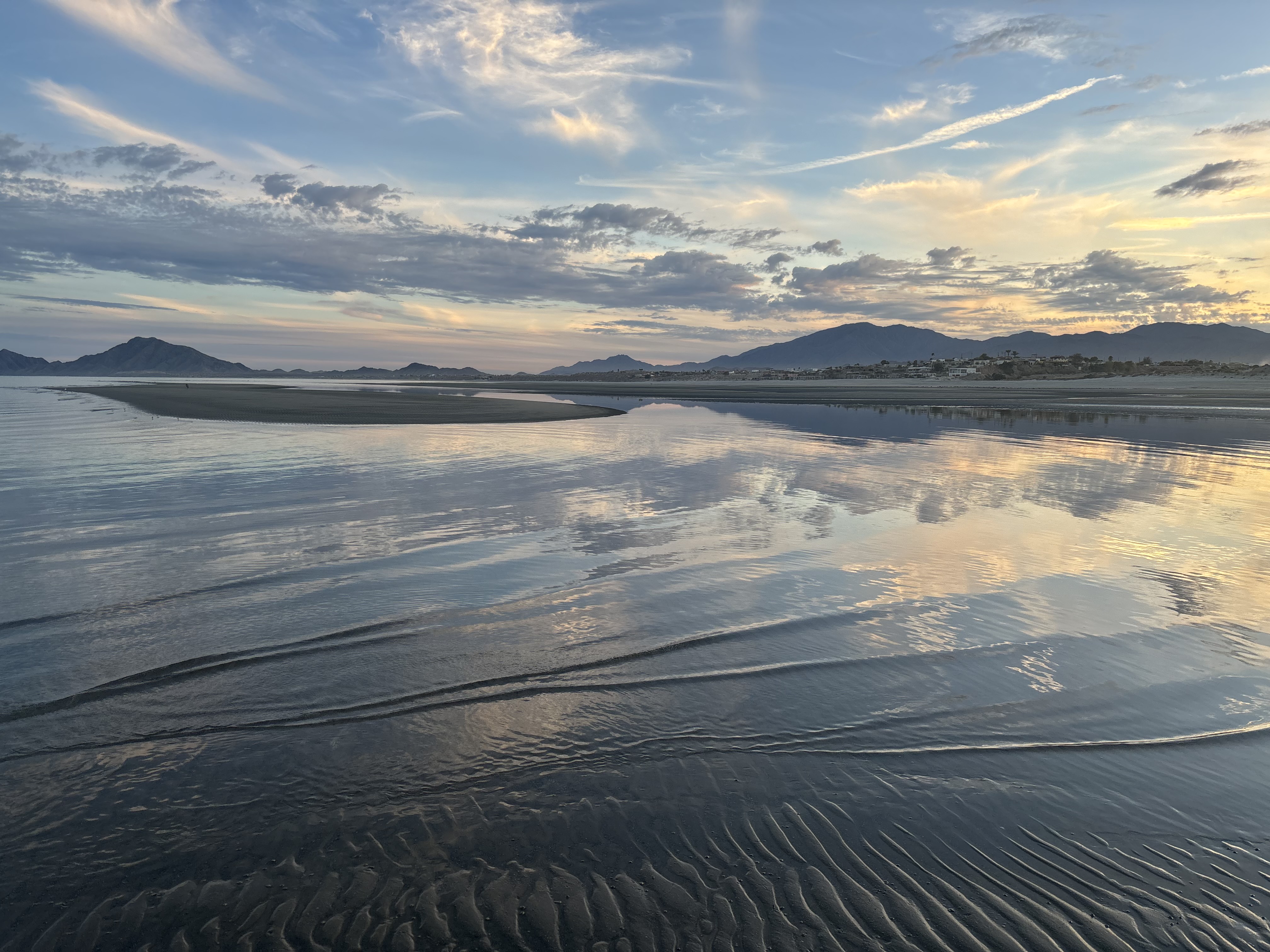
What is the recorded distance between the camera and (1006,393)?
8012 centimetres

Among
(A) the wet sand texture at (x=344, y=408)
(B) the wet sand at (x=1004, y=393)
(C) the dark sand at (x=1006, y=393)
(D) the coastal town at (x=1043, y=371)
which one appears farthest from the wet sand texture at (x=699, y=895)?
(D) the coastal town at (x=1043, y=371)

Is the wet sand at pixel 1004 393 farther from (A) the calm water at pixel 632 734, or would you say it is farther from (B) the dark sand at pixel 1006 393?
(A) the calm water at pixel 632 734

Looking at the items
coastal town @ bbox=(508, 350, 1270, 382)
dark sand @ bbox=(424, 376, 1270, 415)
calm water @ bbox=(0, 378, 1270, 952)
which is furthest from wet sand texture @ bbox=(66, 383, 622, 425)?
coastal town @ bbox=(508, 350, 1270, 382)

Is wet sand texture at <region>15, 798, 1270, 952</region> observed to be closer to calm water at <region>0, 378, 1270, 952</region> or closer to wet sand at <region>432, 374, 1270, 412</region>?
calm water at <region>0, 378, 1270, 952</region>

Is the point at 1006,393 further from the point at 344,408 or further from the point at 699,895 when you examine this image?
A: the point at 699,895

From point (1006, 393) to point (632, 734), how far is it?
87.8 meters

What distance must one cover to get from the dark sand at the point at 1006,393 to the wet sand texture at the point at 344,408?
80.3 ft

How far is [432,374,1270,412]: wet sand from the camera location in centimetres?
5591

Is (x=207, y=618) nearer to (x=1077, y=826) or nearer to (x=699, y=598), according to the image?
(x=699, y=598)

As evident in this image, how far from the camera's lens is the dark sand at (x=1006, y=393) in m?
55.1

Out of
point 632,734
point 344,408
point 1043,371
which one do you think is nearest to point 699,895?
point 632,734

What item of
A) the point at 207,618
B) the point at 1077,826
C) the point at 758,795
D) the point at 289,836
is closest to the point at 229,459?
the point at 207,618

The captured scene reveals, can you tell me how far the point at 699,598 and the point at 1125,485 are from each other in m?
15.3

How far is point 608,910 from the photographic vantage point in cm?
385
